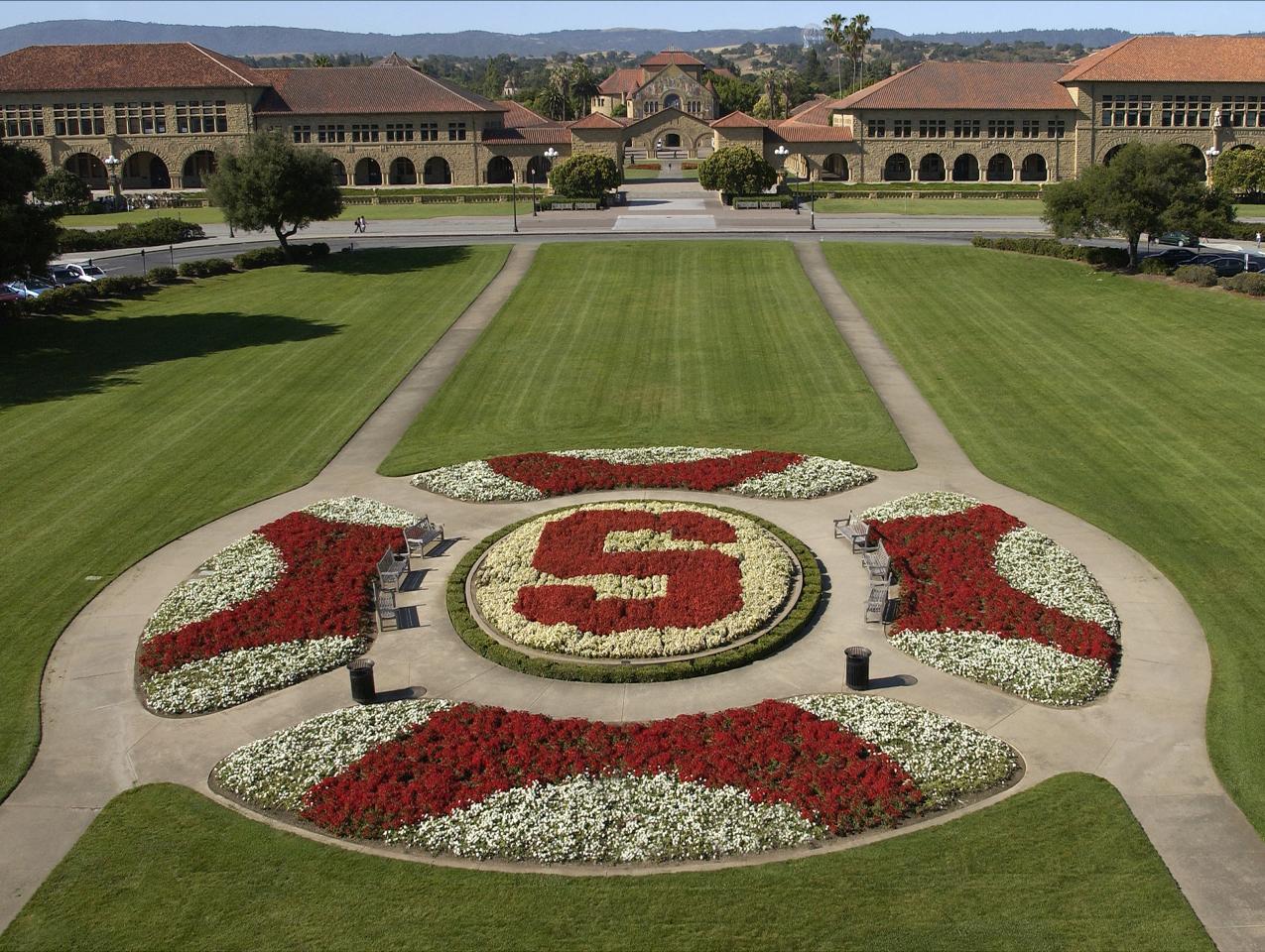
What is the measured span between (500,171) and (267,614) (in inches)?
3485

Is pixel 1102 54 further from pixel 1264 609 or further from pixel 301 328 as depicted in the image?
pixel 1264 609

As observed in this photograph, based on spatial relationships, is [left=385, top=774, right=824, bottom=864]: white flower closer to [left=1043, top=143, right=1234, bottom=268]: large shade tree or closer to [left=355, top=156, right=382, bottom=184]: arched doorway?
[left=1043, top=143, right=1234, bottom=268]: large shade tree

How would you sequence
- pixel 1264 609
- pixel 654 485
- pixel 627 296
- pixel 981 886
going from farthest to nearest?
pixel 627 296 < pixel 654 485 < pixel 1264 609 < pixel 981 886

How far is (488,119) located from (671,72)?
221 feet

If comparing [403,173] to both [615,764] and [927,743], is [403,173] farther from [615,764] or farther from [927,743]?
[927,743]

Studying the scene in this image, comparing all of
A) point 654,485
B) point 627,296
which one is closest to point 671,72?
point 627,296

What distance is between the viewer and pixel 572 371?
41.4m

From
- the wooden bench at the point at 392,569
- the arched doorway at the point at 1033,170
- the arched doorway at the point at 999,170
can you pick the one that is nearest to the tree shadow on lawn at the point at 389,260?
the wooden bench at the point at 392,569

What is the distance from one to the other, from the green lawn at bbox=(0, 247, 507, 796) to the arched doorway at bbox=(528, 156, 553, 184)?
4488 centimetres

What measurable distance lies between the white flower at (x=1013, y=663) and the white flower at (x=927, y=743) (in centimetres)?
179

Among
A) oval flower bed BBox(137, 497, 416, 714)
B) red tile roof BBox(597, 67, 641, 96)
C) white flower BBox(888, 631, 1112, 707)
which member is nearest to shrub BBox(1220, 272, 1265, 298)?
white flower BBox(888, 631, 1112, 707)

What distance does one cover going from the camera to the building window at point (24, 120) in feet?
323

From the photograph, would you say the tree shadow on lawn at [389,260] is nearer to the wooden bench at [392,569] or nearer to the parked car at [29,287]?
the parked car at [29,287]

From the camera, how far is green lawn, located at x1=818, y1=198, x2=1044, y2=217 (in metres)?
79.6
